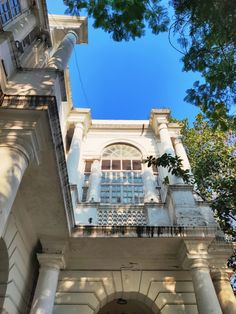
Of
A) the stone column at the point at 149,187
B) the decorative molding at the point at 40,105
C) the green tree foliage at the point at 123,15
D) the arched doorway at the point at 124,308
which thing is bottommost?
the arched doorway at the point at 124,308

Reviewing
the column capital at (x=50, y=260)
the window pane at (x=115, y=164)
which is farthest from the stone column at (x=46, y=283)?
the window pane at (x=115, y=164)

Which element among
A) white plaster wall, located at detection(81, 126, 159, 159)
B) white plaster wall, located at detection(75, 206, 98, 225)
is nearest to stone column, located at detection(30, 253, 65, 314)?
white plaster wall, located at detection(75, 206, 98, 225)

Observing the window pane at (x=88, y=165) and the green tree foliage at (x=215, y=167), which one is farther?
the window pane at (x=88, y=165)

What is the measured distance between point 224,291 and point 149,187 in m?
4.17

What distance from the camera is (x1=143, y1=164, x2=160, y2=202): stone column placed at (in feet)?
30.7

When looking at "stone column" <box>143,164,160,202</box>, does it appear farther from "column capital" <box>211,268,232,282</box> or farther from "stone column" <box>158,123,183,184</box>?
"column capital" <box>211,268,232,282</box>

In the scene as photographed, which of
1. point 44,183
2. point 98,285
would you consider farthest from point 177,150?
point 44,183

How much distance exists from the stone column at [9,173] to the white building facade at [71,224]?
0.01 metres

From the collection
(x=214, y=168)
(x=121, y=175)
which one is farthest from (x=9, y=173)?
(x=214, y=168)

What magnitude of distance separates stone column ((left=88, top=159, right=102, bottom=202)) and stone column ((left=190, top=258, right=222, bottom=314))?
4.05m

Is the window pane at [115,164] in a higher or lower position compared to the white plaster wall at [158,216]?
higher

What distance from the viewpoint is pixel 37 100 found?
4.20 metres

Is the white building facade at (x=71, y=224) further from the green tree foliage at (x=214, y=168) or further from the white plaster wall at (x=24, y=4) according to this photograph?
the green tree foliage at (x=214, y=168)

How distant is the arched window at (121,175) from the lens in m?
9.70
